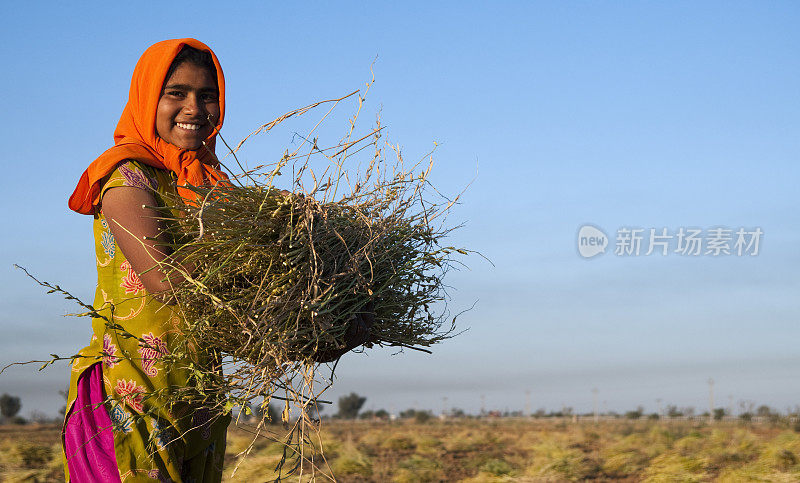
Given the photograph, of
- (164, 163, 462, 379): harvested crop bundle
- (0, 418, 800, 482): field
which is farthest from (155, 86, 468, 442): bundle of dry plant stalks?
(0, 418, 800, 482): field

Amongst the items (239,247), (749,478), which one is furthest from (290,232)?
(749,478)

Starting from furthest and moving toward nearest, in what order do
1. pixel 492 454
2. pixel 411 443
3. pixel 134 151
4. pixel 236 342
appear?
A: pixel 411 443, pixel 492 454, pixel 134 151, pixel 236 342

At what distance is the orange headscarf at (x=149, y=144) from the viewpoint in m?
2.23

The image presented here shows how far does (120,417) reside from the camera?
2111 mm

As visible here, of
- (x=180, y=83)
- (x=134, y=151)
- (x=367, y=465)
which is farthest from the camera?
(x=367, y=465)

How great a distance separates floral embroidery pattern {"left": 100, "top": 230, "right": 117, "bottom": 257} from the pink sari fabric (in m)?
0.36

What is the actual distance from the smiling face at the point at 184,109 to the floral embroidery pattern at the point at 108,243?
0.39 meters

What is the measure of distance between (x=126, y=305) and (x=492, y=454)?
12122 mm

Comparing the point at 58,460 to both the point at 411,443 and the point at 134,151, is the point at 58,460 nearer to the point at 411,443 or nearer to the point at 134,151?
the point at 411,443

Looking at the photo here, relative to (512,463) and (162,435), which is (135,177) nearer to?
(162,435)

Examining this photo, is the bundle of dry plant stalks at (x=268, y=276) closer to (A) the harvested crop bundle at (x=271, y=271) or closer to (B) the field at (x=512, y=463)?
(A) the harvested crop bundle at (x=271, y=271)

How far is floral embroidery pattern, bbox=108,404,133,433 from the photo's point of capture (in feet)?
6.89

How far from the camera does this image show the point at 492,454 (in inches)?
525

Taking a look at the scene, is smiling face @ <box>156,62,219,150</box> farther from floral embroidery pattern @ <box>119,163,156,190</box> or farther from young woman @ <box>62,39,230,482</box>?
floral embroidery pattern @ <box>119,163,156,190</box>
